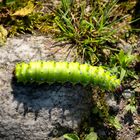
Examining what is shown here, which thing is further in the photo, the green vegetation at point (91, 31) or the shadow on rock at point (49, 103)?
the green vegetation at point (91, 31)

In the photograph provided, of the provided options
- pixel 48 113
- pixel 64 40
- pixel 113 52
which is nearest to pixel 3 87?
pixel 48 113

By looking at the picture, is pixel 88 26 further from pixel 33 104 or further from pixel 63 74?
pixel 33 104

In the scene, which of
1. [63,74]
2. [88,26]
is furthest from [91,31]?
[63,74]

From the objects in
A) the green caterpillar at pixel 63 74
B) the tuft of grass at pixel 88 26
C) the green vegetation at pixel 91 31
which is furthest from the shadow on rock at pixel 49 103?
the tuft of grass at pixel 88 26

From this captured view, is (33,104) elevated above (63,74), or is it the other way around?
(63,74)

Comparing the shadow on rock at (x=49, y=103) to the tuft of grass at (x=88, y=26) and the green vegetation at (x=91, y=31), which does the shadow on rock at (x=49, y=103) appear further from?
the tuft of grass at (x=88, y=26)
